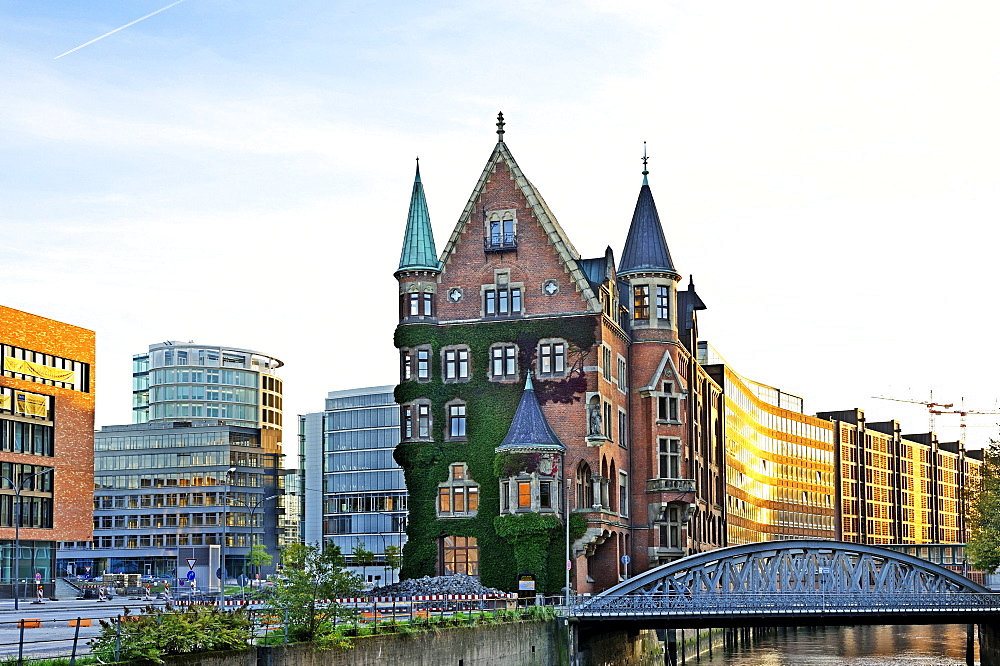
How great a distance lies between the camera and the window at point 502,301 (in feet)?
292

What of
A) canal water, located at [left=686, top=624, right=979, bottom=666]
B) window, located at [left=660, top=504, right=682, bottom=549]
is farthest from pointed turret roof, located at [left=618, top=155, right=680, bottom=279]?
canal water, located at [left=686, top=624, right=979, bottom=666]

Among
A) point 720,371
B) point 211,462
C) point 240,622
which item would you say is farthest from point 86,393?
point 240,622

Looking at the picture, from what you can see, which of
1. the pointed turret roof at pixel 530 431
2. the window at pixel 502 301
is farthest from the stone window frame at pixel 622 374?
the window at pixel 502 301

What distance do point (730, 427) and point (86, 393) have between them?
209 ft

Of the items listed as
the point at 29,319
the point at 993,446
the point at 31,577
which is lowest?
the point at 31,577

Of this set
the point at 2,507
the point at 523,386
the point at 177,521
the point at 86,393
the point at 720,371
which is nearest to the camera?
the point at 523,386

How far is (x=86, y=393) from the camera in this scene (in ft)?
395

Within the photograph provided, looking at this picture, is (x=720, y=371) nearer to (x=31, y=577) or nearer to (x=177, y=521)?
(x=31, y=577)

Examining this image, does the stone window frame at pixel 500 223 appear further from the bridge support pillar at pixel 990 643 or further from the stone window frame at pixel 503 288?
the bridge support pillar at pixel 990 643

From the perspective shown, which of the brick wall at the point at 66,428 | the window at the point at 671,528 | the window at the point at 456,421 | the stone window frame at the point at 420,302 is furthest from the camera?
the brick wall at the point at 66,428

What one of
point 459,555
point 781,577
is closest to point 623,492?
point 459,555

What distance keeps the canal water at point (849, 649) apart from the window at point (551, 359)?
25607 millimetres

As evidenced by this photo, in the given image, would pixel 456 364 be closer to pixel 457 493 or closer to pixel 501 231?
pixel 457 493

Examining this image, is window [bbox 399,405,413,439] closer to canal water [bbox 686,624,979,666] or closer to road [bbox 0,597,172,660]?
road [bbox 0,597,172,660]
